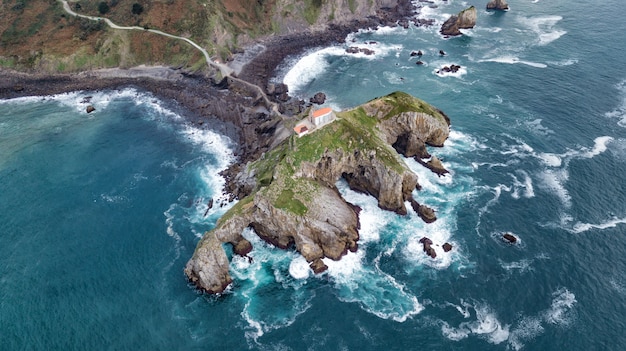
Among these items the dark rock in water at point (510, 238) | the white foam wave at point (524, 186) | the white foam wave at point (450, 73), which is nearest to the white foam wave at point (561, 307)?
the dark rock in water at point (510, 238)

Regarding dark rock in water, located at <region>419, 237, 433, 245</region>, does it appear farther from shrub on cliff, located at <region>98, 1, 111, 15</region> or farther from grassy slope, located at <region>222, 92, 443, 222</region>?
shrub on cliff, located at <region>98, 1, 111, 15</region>

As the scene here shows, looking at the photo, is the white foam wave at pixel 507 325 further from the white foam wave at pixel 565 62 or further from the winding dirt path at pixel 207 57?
the white foam wave at pixel 565 62

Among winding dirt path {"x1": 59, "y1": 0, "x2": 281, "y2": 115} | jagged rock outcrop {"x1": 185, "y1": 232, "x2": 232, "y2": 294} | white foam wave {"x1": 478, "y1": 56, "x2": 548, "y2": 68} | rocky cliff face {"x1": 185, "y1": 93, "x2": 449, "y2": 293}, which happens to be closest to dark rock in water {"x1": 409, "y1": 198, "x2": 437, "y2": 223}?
rocky cliff face {"x1": 185, "y1": 93, "x2": 449, "y2": 293}

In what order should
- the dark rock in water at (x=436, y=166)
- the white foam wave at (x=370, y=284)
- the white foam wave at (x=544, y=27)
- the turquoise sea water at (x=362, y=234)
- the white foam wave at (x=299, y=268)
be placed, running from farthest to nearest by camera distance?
1. the white foam wave at (x=544, y=27)
2. the dark rock in water at (x=436, y=166)
3. the white foam wave at (x=299, y=268)
4. the white foam wave at (x=370, y=284)
5. the turquoise sea water at (x=362, y=234)

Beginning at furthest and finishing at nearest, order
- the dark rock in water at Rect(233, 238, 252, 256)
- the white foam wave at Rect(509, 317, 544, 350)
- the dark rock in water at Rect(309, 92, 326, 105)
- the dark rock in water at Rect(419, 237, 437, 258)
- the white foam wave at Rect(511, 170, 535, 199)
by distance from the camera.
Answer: the dark rock in water at Rect(309, 92, 326, 105)
the white foam wave at Rect(511, 170, 535, 199)
the dark rock in water at Rect(233, 238, 252, 256)
the dark rock in water at Rect(419, 237, 437, 258)
the white foam wave at Rect(509, 317, 544, 350)

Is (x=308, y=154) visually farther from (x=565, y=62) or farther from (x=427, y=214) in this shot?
(x=565, y=62)

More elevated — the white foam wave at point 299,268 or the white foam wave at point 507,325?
the white foam wave at point 299,268
